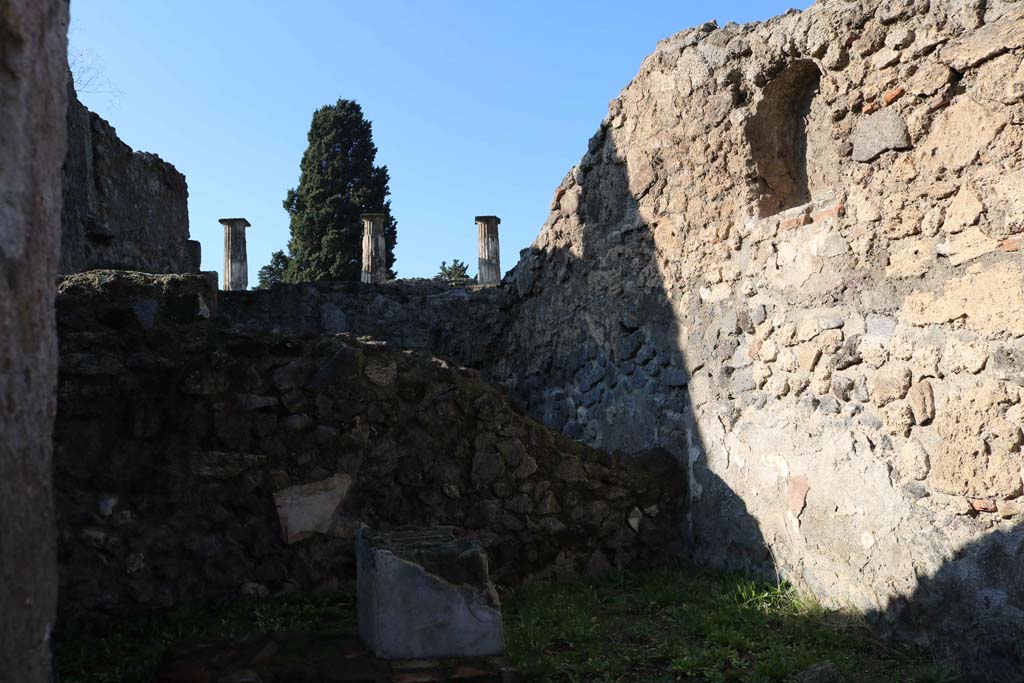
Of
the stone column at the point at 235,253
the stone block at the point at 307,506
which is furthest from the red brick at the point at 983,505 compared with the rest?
the stone column at the point at 235,253

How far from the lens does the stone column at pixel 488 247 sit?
624 inches

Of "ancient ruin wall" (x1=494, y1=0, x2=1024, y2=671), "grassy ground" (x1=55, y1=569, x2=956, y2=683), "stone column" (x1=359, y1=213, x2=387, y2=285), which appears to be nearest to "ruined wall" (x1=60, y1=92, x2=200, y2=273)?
"grassy ground" (x1=55, y1=569, x2=956, y2=683)

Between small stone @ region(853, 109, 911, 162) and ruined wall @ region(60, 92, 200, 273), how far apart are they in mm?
5624

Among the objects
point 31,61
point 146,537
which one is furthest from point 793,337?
point 31,61

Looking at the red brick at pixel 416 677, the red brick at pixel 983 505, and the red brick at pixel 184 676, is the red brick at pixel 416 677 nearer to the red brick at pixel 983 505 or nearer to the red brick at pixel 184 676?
the red brick at pixel 184 676

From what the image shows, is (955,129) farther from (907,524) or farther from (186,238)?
(186,238)

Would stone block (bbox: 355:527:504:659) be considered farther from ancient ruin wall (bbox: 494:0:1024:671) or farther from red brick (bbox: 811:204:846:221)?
red brick (bbox: 811:204:846:221)

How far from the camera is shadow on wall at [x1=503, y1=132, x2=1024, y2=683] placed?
120 inches

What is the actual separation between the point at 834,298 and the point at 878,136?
0.70m

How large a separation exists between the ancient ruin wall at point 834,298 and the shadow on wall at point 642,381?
1 cm

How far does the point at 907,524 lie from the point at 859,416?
1.57 feet

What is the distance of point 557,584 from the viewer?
430 cm

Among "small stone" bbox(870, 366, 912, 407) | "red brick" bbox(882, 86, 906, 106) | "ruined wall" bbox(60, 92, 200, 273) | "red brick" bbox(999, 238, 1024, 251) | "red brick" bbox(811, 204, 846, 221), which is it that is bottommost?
"small stone" bbox(870, 366, 912, 407)

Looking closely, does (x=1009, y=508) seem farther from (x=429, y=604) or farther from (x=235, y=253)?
(x=235, y=253)
